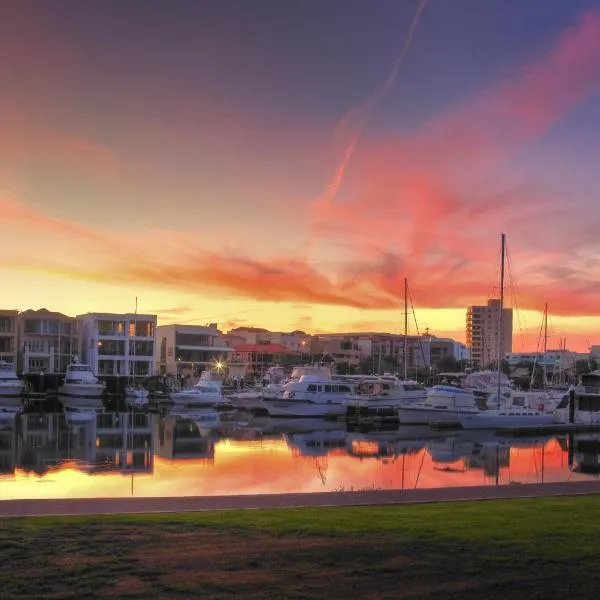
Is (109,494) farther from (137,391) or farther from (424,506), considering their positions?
(137,391)

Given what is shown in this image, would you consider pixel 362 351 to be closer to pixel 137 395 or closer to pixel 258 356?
pixel 258 356

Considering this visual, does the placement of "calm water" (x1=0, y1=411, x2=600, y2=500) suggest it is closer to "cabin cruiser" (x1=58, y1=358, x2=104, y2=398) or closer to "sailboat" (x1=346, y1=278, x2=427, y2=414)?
"sailboat" (x1=346, y1=278, x2=427, y2=414)

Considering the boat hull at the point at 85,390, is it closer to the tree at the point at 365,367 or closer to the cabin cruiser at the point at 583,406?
the cabin cruiser at the point at 583,406

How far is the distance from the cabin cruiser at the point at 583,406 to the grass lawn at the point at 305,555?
1830 inches

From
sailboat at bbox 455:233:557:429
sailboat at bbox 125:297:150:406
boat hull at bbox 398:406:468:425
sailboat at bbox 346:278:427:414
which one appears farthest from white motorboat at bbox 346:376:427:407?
sailboat at bbox 125:297:150:406

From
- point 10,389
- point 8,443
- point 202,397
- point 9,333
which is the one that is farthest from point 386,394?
point 9,333

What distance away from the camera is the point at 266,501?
620 inches

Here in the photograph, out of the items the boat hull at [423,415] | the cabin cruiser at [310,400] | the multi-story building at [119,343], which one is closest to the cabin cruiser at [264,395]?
the cabin cruiser at [310,400]

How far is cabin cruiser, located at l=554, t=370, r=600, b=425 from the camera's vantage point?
57.0m

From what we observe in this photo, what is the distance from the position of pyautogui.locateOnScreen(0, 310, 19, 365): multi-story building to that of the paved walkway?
107602 millimetres

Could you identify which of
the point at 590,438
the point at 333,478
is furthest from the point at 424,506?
the point at 590,438

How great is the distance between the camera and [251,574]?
377 inches

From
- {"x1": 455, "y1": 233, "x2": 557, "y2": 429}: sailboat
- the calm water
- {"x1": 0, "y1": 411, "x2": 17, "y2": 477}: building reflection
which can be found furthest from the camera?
{"x1": 455, "y1": 233, "x2": 557, "y2": 429}: sailboat

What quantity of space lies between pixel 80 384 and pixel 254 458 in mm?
64818
